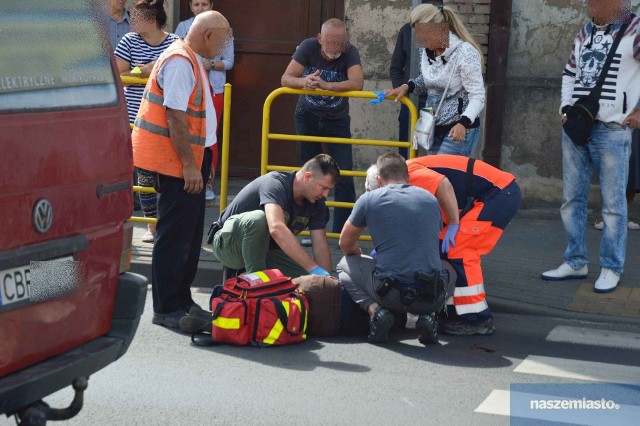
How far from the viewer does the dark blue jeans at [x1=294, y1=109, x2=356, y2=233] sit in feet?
28.8

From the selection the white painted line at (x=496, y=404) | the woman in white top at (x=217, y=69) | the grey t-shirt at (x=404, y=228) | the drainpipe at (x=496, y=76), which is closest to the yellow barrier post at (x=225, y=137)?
the woman in white top at (x=217, y=69)

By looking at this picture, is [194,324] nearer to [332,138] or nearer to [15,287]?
[332,138]

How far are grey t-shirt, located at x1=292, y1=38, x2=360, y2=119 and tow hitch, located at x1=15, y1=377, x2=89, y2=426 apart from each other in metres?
4.73

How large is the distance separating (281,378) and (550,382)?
1388mm

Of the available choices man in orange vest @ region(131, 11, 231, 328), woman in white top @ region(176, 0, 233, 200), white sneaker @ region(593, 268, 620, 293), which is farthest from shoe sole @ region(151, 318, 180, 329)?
woman in white top @ region(176, 0, 233, 200)

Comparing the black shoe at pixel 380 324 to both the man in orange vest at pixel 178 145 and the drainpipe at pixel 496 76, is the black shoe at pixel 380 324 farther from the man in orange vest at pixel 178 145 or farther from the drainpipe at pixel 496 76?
the drainpipe at pixel 496 76

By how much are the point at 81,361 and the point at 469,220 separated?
129 inches

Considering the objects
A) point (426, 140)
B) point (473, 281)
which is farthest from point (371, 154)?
point (473, 281)

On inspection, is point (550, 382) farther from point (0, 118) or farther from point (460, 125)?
point (0, 118)

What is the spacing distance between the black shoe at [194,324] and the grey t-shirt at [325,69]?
2639 mm

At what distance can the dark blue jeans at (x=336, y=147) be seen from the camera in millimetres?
8766

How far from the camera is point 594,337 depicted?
6875 millimetres

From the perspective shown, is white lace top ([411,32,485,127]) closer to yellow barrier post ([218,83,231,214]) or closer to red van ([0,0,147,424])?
yellow barrier post ([218,83,231,214])

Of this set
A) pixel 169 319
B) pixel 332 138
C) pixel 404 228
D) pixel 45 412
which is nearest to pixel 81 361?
pixel 45 412
